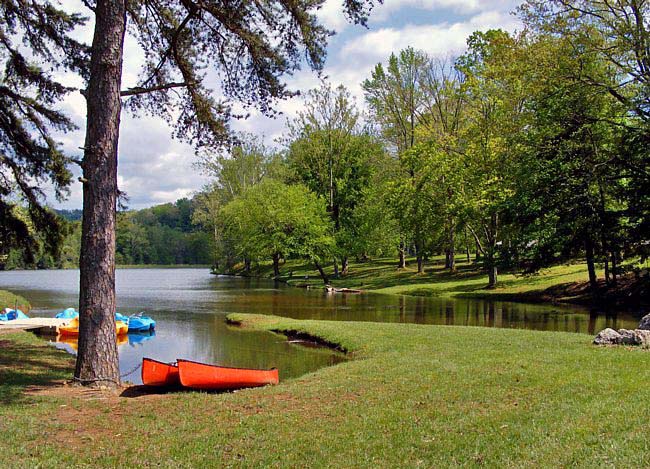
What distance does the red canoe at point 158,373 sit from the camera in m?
10.9

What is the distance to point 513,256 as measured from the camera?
1319 inches

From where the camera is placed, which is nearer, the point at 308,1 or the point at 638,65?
the point at 308,1

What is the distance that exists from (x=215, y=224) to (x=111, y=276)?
226ft

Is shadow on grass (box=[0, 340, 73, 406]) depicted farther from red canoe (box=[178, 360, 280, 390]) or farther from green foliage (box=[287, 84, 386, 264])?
green foliage (box=[287, 84, 386, 264])

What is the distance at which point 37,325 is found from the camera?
23.0 metres

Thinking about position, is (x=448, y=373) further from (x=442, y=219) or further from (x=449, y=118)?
(x=449, y=118)

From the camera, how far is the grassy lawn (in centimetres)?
633

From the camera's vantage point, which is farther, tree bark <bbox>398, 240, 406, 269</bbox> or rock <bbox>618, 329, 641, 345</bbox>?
tree bark <bbox>398, 240, 406, 269</bbox>

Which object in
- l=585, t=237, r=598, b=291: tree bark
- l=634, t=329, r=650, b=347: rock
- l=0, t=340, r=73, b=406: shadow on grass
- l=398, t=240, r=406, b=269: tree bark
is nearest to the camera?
l=0, t=340, r=73, b=406: shadow on grass

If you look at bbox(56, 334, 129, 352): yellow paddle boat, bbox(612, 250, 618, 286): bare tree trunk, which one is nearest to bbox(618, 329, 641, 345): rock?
bbox(612, 250, 618, 286): bare tree trunk

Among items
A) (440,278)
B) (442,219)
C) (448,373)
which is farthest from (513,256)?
(448,373)

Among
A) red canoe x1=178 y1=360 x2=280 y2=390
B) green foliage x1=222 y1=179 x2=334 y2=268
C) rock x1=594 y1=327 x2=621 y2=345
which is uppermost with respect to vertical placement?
green foliage x1=222 y1=179 x2=334 y2=268

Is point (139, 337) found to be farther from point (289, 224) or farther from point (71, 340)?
point (289, 224)

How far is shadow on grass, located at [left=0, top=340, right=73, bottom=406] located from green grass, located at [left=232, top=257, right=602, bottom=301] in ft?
87.5
